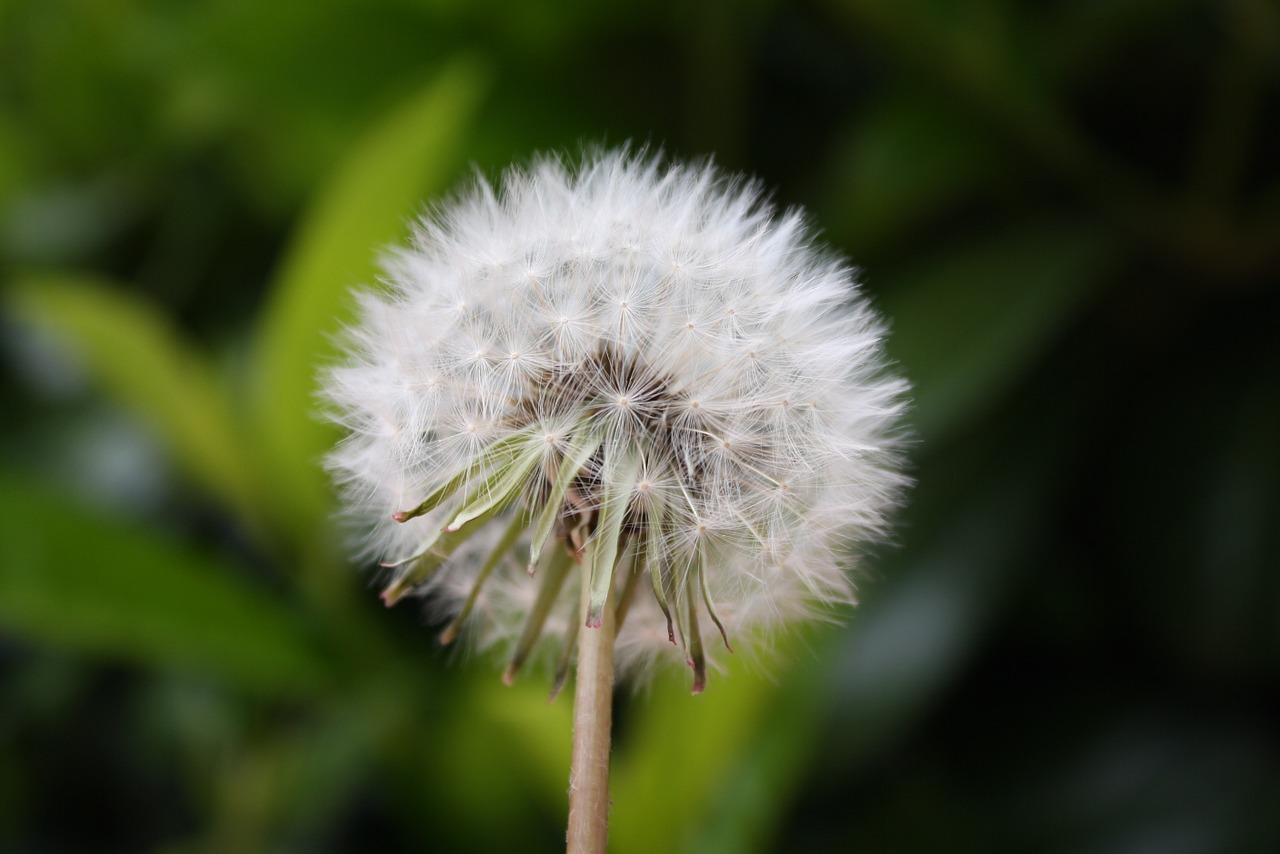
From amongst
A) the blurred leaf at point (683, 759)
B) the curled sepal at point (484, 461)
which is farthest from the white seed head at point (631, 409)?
the blurred leaf at point (683, 759)

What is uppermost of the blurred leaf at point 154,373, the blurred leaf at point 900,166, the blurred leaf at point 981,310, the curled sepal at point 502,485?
the blurred leaf at point 900,166

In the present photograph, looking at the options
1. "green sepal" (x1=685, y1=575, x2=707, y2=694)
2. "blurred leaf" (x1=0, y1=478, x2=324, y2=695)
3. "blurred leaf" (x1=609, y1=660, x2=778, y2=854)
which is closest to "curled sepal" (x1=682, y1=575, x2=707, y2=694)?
"green sepal" (x1=685, y1=575, x2=707, y2=694)

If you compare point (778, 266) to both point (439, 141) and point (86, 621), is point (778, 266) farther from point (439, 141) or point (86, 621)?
point (86, 621)

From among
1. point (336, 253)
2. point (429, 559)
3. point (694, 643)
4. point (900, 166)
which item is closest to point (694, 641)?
point (694, 643)

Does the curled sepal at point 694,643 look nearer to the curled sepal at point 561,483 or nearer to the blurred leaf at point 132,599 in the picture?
the curled sepal at point 561,483

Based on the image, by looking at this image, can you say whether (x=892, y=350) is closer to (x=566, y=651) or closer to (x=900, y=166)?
(x=900, y=166)

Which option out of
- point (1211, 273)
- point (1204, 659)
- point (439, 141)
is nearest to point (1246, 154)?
point (1211, 273)
